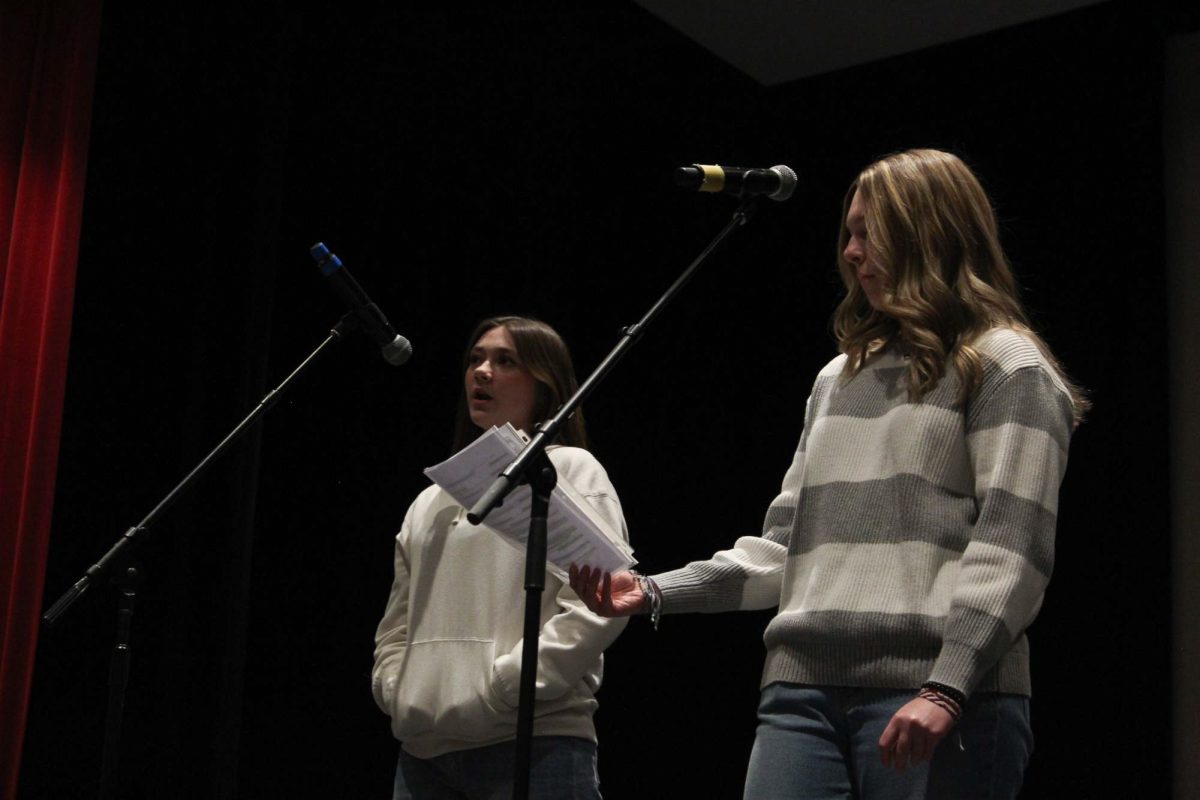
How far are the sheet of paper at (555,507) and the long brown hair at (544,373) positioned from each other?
2.62ft

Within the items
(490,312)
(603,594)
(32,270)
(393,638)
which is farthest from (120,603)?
(490,312)

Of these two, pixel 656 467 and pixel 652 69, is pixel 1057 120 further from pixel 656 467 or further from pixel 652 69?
pixel 656 467

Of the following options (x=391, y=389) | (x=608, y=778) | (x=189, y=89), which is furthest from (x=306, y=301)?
(x=608, y=778)

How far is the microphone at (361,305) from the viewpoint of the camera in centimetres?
235

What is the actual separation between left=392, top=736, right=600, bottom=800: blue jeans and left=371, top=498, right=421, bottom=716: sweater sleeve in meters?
0.14

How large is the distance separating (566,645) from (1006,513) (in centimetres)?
93

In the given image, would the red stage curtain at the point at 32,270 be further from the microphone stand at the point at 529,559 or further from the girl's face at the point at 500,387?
the microphone stand at the point at 529,559

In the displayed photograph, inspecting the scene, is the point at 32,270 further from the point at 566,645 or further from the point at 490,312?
the point at 566,645

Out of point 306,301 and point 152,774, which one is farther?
Answer: point 306,301

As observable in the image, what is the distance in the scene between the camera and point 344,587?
373 cm

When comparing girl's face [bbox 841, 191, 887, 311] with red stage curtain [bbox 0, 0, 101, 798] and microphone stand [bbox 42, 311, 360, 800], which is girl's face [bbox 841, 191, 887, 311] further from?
red stage curtain [bbox 0, 0, 101, 798]

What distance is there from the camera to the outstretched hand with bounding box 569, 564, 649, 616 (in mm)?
1731

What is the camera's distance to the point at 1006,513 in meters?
1.46

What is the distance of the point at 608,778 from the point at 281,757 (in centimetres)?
129
